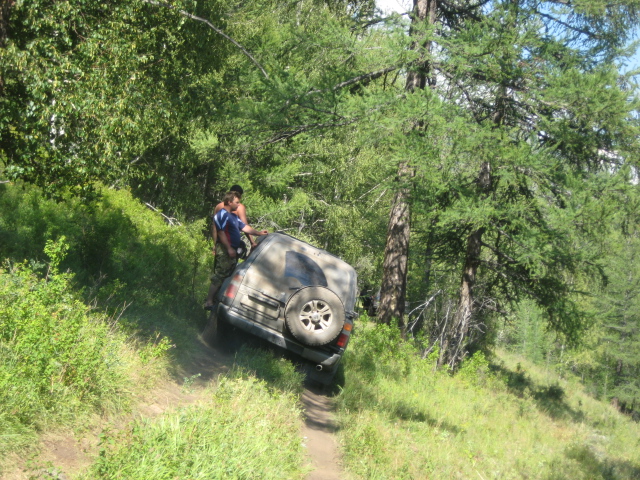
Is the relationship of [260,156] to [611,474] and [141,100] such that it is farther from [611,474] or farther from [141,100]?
[611,474]

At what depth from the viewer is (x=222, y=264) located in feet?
30.4

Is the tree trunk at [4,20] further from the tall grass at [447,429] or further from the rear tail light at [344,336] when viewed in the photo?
the tall grass at [447,429]

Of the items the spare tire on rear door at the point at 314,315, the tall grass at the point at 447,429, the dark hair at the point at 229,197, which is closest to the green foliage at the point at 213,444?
the tall grass at the point at 447,429

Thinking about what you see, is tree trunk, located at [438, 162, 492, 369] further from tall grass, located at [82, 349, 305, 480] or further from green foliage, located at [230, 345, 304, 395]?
tall grass, located at [82, 349, 305, 480]

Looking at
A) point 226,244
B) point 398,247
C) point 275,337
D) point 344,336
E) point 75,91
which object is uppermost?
point 398,247

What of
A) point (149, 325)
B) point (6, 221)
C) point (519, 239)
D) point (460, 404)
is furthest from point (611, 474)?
point (6, 221)

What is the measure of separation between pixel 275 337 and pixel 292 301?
2.20 feet

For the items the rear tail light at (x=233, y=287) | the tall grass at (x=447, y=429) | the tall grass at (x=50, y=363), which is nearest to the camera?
the tall grass at (x=50, y=363)

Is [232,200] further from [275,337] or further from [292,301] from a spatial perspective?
[275,337]

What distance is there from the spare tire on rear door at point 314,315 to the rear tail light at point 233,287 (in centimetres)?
91

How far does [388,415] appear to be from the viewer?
8438 mm

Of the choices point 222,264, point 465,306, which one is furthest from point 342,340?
point 465,306

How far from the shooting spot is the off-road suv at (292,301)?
7980 millimetres

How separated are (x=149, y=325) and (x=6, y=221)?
107 inches
